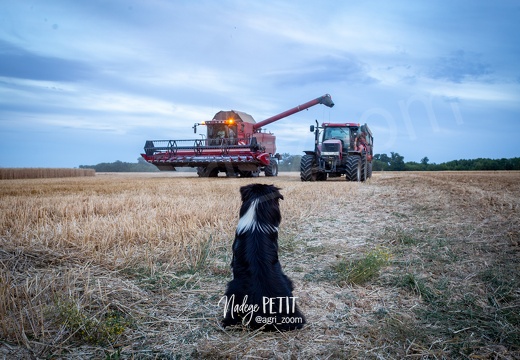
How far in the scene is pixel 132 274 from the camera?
3523 millimetres

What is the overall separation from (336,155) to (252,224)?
1421 cm

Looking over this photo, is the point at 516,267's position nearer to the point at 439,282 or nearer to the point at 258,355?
the point at 439,282

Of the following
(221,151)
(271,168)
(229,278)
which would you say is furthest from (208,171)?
(229,278)

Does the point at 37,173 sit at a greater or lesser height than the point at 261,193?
greater

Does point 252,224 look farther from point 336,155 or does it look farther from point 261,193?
point 336,155

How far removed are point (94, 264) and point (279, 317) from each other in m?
2.26

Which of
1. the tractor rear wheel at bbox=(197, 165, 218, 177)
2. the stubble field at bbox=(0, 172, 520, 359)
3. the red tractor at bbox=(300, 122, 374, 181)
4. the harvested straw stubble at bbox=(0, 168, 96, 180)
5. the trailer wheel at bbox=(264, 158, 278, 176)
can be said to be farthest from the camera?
the harvested straw stubble at bbox=(0, 168, 96, 180)

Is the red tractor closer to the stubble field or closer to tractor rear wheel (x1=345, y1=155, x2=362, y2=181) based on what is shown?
tractor rear wheel (x1=345, y1=155, x2=362, y2=181)

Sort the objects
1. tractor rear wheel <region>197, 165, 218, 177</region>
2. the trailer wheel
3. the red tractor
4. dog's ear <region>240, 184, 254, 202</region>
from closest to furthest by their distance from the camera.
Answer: dog's ear <region>240, 184, 254, 202</region> < the red tractor < tractor rear wheel <region>197, 165, 218, 177</region> < the trailer wheel

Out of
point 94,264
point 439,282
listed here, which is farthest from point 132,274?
point 439,282

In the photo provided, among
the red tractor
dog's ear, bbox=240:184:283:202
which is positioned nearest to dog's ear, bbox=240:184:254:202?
dog's ear, bbox=240:184:283:202

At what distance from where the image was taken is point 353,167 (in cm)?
1595

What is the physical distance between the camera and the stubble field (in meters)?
→ 2.26

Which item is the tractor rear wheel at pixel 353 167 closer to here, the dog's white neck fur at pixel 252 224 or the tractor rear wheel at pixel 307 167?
the tractor rear wheel at pixel 307 167
